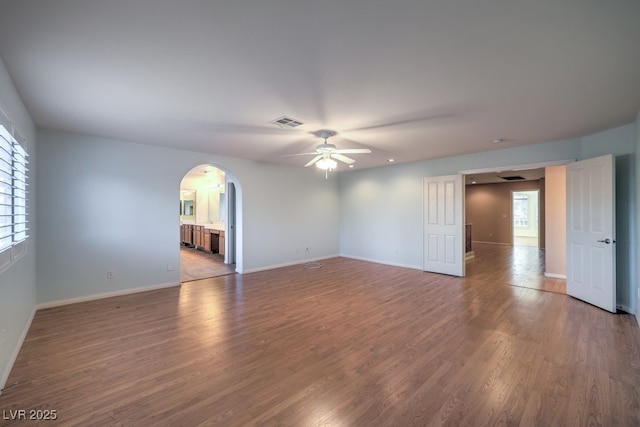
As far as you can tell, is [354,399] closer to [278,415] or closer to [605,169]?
[278,415]

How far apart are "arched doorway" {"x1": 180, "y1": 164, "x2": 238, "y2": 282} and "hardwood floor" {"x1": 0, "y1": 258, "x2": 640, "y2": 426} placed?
2.37m

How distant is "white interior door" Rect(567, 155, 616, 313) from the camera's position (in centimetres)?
356

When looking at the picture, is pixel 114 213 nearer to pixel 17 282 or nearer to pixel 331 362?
pixel 17 282

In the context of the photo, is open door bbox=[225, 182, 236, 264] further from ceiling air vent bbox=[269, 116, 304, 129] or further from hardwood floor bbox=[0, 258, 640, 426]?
ceiling air vent bbox=[269, 116, 304, 129]

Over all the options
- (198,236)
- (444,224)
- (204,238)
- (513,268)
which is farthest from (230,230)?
(513,268)

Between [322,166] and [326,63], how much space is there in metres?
1.95

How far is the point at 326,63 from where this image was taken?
2.10 meters

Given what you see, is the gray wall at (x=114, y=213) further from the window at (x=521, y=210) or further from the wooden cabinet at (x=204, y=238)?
the window at (x=521, y=210)

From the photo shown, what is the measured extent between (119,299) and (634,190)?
23.6 feet

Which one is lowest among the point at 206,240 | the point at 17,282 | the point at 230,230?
the point at 206,240

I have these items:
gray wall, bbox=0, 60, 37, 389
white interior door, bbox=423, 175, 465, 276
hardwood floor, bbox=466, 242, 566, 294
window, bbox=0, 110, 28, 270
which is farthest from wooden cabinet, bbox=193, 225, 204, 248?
hardwood floor, bbox=466, 242, 566, 294

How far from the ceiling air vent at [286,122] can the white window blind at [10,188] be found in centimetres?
228

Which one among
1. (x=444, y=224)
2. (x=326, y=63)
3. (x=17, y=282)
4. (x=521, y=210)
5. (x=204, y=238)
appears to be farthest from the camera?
(x=521, y=210)

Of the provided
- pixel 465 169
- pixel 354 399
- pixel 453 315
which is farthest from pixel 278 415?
pixel 465 169
